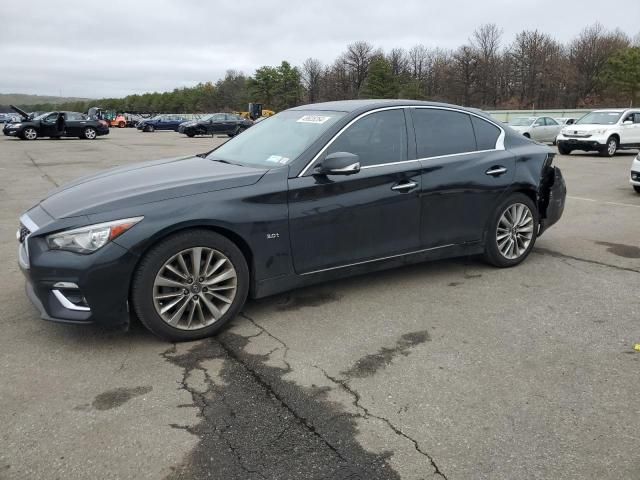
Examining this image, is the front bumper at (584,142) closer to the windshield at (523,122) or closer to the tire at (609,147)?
the tire at (609,147)

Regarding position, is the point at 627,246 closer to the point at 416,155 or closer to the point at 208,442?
the point at 416,155

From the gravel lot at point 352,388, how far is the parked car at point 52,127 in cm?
2793

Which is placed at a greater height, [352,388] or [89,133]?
[89,133]

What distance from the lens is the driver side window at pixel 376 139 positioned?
14.5ft

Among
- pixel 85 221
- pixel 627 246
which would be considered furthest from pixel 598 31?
pixel 85 221

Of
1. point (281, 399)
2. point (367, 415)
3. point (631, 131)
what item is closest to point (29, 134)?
point (631, 131)

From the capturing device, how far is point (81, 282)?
3461 mm

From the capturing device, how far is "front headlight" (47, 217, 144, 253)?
349 cm

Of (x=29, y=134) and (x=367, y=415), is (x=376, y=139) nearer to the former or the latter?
(x=367, y=415)

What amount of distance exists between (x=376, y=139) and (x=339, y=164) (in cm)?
69

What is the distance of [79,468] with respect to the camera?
8.20ft

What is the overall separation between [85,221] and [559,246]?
16.8 feet

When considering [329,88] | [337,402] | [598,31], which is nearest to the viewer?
[337,402]

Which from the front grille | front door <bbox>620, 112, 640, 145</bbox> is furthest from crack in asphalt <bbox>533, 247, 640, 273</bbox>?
front door <bbox>620, 112, 640, 145</bbox>
